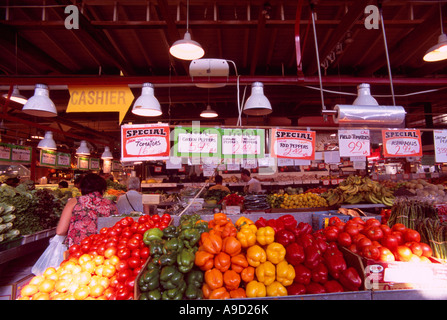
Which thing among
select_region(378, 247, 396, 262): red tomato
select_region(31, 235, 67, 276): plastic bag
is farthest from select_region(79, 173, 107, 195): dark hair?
select_region(378, 247, 396, 262): red tomato

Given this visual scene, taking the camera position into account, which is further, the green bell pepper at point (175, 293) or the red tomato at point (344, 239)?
the red tomato at point (344, 239)

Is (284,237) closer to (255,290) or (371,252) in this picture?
(255,290)

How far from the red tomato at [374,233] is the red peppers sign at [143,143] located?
2.74 metres

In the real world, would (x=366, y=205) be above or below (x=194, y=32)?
below

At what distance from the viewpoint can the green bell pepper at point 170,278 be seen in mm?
1961

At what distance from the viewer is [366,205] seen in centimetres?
527

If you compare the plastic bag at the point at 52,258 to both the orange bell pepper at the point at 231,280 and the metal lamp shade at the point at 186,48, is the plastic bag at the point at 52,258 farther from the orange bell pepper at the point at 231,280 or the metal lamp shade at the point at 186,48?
the metal lamp shade at the point at 186,48

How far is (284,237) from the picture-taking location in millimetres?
2307

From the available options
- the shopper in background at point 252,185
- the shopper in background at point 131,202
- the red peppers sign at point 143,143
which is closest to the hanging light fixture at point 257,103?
the red peppers sign at point 143,143

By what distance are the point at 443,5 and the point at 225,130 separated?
3.86 meters

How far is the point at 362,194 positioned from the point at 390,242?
3556 mm
